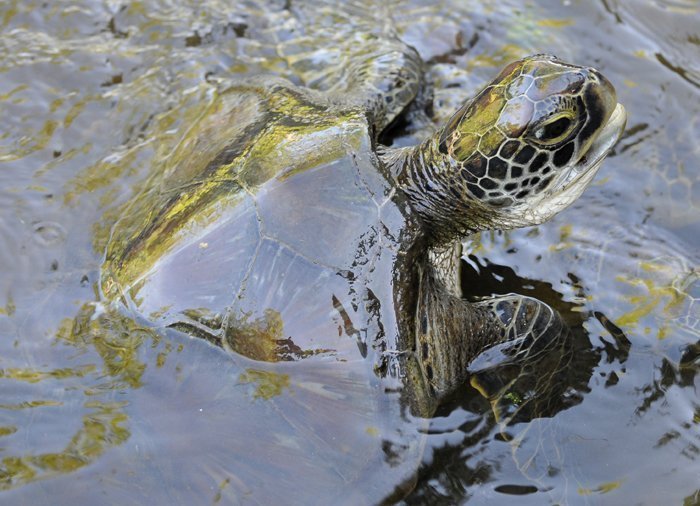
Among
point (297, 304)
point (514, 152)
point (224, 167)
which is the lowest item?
point (297, 304)

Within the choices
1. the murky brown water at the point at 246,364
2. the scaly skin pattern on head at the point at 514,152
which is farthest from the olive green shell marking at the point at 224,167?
the scaly skin pattern on head at the point at 514,152

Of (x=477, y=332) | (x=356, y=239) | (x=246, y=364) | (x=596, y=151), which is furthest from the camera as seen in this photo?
(x=477, y=332)

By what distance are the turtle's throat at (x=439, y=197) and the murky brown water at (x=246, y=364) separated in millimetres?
473

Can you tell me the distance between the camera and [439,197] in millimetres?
3363

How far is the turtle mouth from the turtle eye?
7.5 inches

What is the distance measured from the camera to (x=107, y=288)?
3115 millimetres

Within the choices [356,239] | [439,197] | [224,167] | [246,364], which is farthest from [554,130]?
[246,364]

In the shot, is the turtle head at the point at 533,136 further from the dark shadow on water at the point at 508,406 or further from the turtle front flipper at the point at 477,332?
the dark shadow on water at the point at 508,406

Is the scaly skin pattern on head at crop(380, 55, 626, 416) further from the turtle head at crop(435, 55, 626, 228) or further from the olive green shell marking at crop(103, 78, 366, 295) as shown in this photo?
the olive green shell marking at crop(103, 78, 366, 295)

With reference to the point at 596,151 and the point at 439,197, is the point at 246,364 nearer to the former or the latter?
the point at 439,197

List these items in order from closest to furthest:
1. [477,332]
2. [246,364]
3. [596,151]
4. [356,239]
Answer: [246,364] < [356,239] < [596,151] < [477,332]

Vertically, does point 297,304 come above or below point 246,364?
above

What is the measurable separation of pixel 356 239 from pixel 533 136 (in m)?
0.93

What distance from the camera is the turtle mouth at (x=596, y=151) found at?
3115mm
